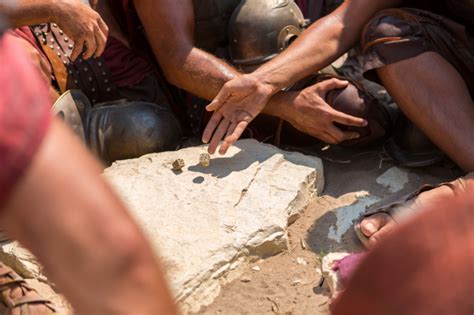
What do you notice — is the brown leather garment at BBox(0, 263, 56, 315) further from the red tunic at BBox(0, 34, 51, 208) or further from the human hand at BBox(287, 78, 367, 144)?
the red tunic at BBox(0, 34, 51, 208)

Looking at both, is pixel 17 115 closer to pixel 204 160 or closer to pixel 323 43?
A: pixel 204 160

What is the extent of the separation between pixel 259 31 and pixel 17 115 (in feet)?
8.23

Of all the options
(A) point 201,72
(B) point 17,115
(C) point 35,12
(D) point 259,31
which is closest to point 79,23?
Answer: (C) point 35,12

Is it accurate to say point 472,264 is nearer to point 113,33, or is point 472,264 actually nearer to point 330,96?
point 330,96

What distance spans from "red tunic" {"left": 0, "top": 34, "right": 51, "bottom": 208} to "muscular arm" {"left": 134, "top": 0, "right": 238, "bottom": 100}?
227cm

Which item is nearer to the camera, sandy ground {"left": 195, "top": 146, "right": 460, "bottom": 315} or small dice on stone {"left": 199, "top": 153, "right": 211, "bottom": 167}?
sandy ground {"left": 195, "top": 146, "right": 460, "bottom": 315}

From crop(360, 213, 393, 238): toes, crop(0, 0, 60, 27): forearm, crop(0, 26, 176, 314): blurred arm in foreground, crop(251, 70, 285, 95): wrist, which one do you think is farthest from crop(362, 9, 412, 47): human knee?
crop(0, 26, 176, 314): blurred arm in foreground

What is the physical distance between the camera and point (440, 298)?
1159 mm

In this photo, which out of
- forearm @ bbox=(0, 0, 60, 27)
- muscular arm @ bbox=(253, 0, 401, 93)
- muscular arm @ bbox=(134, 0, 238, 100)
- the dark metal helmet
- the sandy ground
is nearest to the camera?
the sandy ground

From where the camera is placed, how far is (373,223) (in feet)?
9.00

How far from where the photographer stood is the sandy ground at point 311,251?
2598mm

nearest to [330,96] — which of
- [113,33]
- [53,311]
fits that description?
[113,33]

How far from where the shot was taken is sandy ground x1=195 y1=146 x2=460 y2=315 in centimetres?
260

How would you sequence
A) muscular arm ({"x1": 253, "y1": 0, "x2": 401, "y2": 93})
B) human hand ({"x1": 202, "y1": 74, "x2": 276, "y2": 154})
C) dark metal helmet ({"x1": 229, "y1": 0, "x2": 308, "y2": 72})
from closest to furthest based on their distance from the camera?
human hand ({"x1": 202, "y1": 74, "x2": 276, "y2": 154}) < muscular arm ({"x1": 253, "y1": 0, "x2": 401, "y2": 93}) < dark metal helmet ({"x1": 229, "y1": 0, "x2": 308, "y2": 72})
